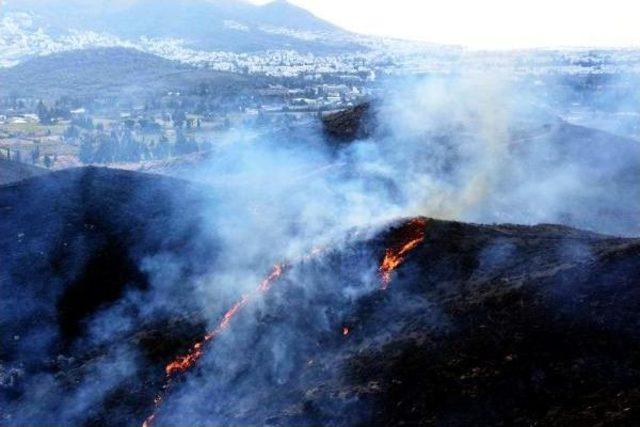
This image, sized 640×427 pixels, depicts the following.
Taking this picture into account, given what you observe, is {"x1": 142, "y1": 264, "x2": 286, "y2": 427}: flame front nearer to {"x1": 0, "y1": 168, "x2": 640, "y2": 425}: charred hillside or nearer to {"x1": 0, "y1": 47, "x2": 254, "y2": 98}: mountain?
{"x1": 0, "y1": 168, "x2": 640, "y2": 425}: charred hillside

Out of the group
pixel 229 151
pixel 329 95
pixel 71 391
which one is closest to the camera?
pixel 71 391

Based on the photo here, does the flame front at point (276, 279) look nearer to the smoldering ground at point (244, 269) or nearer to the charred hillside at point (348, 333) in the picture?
the charred hillside at point (348, 333)

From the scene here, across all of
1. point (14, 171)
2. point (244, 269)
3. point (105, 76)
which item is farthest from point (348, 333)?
point (105, 76)

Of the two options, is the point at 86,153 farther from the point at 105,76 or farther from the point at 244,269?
the point at 105,76

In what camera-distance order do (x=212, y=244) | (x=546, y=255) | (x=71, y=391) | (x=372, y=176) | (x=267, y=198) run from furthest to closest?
(x=372, y=176), (x=267, y=198), (x=212, y=244), (x=546, y=255), (x=71, y=391)

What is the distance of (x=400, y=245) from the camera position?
22875 millimetres

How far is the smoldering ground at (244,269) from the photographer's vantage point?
754 inches

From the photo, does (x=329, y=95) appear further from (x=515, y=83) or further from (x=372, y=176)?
(x=372, y=176)

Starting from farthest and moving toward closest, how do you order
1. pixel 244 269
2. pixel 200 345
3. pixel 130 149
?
pixel 130 149
pixel 244 269
pixel 200 345

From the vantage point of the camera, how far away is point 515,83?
373ft

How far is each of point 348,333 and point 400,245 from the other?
14.7ft

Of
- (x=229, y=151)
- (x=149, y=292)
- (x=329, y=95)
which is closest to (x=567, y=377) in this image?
(x=149, y=292)

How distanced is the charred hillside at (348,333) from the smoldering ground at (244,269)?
0.27 feet

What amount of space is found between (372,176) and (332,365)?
87.0 feet
